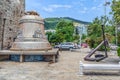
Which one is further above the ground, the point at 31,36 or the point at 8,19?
the point at 8,19

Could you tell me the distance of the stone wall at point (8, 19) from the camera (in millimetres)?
21141

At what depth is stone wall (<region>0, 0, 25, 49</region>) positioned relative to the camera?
2114cm

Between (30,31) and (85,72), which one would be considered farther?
(30,31)

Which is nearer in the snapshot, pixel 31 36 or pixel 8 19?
pixel 31 36

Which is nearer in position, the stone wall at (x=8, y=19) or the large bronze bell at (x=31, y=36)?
the large bronze bell at (x=31, y=36)

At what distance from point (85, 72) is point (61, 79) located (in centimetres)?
207

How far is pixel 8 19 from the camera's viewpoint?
22812mm

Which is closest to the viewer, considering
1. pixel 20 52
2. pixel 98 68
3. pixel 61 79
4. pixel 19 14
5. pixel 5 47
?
pixel 61 79

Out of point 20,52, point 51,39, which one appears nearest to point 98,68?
point 20,52

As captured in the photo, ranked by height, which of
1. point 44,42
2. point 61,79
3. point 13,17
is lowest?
point 61,79

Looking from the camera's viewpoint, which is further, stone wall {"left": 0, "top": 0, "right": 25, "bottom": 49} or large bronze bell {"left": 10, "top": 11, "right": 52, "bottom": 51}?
stone wall {"left": 0, "top": 0, "right": 25, "bottom": 49}

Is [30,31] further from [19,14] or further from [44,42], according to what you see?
[19,14]

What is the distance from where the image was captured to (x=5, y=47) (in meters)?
22.3

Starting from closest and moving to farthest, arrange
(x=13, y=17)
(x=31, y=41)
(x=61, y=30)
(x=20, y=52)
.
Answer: (x=20, y=52) → (x=31, y=41) → (x=13, y=17) → (x=61, y=30)
